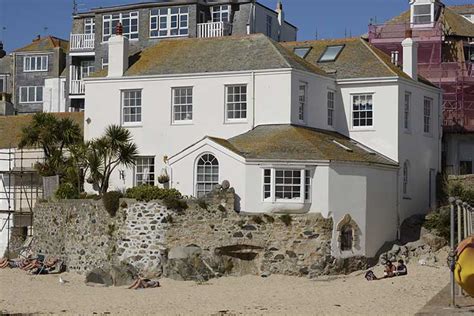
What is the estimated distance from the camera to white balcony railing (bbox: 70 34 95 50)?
63.2 meters

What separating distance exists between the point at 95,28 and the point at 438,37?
2269cm

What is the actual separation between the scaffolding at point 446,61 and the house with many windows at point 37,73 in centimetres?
2449

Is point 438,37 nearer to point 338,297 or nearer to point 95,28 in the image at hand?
point 95,28

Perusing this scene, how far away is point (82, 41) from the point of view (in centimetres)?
6359

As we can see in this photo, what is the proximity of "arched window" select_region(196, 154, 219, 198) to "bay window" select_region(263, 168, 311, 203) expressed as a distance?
2.29m

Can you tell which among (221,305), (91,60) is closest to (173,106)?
(221,305)

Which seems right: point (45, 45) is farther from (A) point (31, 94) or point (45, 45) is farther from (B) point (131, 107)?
(B) point (131, 107)

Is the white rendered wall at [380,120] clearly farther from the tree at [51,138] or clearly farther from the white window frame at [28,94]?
the white window frame at [28,94]

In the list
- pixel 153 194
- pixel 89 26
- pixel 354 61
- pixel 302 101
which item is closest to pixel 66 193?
pixel 153 194

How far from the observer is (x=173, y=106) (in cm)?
4231

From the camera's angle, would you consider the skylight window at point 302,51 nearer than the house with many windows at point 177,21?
Yes

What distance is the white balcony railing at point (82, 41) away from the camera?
63.2 metres

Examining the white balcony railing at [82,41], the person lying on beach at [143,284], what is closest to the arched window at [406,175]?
the person lying on beach at [143,284]

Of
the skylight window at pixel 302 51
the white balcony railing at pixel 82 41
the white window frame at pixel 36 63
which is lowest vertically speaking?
the skylight window at pixel 302 51
